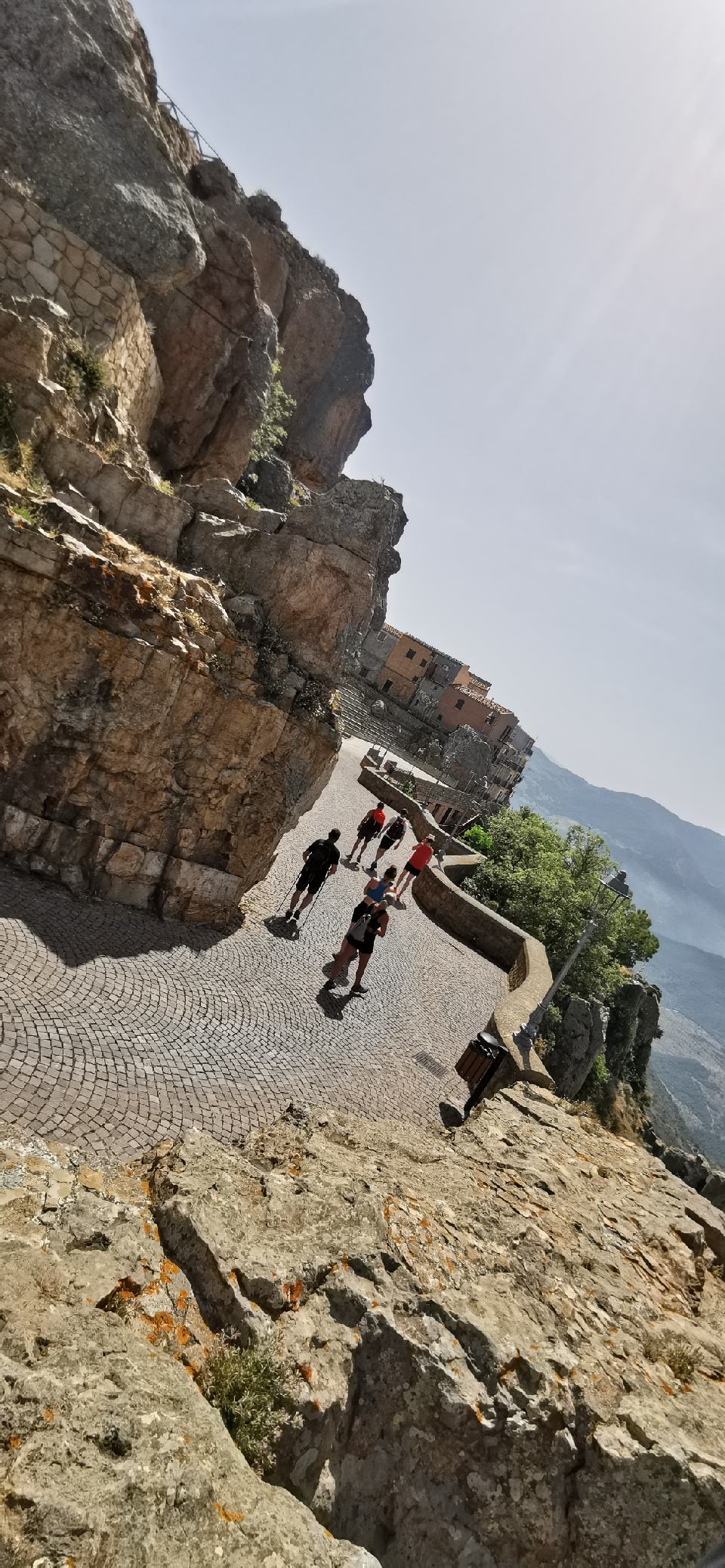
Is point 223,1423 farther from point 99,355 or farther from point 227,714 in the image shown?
point 99,355

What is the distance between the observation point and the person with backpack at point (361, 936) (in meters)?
10.8

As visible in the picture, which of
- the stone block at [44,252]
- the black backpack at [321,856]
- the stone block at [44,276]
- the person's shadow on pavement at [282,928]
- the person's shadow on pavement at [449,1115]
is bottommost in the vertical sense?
the person's shadow on pavement at [449,1115]

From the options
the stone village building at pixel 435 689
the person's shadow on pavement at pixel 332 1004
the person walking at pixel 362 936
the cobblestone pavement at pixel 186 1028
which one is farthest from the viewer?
the stone village building at pixel 435 689

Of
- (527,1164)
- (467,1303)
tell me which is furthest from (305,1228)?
(527,1164)

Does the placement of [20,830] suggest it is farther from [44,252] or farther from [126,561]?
[44,252]

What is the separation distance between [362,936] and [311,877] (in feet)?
4.85

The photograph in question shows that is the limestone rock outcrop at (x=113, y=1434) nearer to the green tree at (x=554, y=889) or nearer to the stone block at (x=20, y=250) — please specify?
the stone block at (x=20, y=250)

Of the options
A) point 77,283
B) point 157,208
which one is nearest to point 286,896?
point 77,283

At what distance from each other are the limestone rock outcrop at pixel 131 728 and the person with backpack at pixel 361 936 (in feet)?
6.53

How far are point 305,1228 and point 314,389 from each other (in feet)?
131

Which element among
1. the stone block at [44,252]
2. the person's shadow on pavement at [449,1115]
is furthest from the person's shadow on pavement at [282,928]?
the stone block at [44,252]

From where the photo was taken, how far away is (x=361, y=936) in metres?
10.8

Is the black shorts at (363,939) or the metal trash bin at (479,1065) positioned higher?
the black shorts at (363,939)

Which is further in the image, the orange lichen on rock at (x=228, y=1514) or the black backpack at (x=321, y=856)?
the black backpack at (x=321, y=856)
